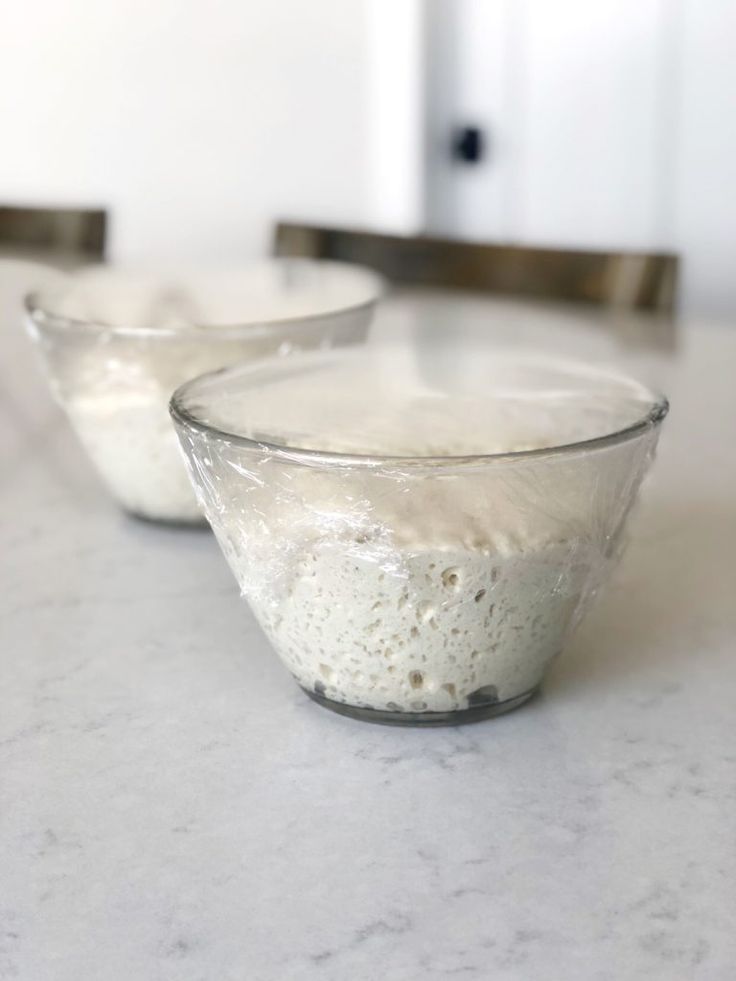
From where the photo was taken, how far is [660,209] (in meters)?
2.72

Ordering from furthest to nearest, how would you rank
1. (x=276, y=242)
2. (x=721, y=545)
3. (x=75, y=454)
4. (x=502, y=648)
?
(x=276, y=242), (x=75, y=454), (x=721, y=545), (x=502, y=648)

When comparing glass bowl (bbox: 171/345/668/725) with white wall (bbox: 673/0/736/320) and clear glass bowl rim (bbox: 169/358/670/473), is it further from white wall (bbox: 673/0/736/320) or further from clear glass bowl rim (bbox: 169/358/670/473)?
white wall (bbox: 673/0/736/320)

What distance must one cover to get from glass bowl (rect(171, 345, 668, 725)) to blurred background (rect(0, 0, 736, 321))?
1.78 m

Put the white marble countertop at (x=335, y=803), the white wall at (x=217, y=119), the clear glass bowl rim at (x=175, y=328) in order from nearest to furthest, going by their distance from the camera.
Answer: the white marble countertop at (x=335, y=803)
the clear glass bowl rim at (x=175, y=328)
the white wall at (x=217, y=119)

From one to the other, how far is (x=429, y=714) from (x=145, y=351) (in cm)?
31

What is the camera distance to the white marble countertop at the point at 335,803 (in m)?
0.38

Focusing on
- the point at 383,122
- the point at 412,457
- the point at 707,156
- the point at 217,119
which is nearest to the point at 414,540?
the point at 412,457

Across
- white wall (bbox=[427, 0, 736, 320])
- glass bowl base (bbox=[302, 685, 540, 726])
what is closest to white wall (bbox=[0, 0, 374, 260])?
white wall (bbox=[427, 0, 736, 320])

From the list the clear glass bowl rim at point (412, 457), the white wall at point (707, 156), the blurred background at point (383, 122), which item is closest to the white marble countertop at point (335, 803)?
the clear glass bowl rim at point (412, 457)

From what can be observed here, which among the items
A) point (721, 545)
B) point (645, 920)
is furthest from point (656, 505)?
point (645, 920)

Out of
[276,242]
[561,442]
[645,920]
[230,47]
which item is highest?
Result: [230,47]

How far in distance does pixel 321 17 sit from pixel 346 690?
9.91ft

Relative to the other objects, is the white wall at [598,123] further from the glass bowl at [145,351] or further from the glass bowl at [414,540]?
the glass bowl at [414,540]

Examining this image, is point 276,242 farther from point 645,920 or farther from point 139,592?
point 645,920
